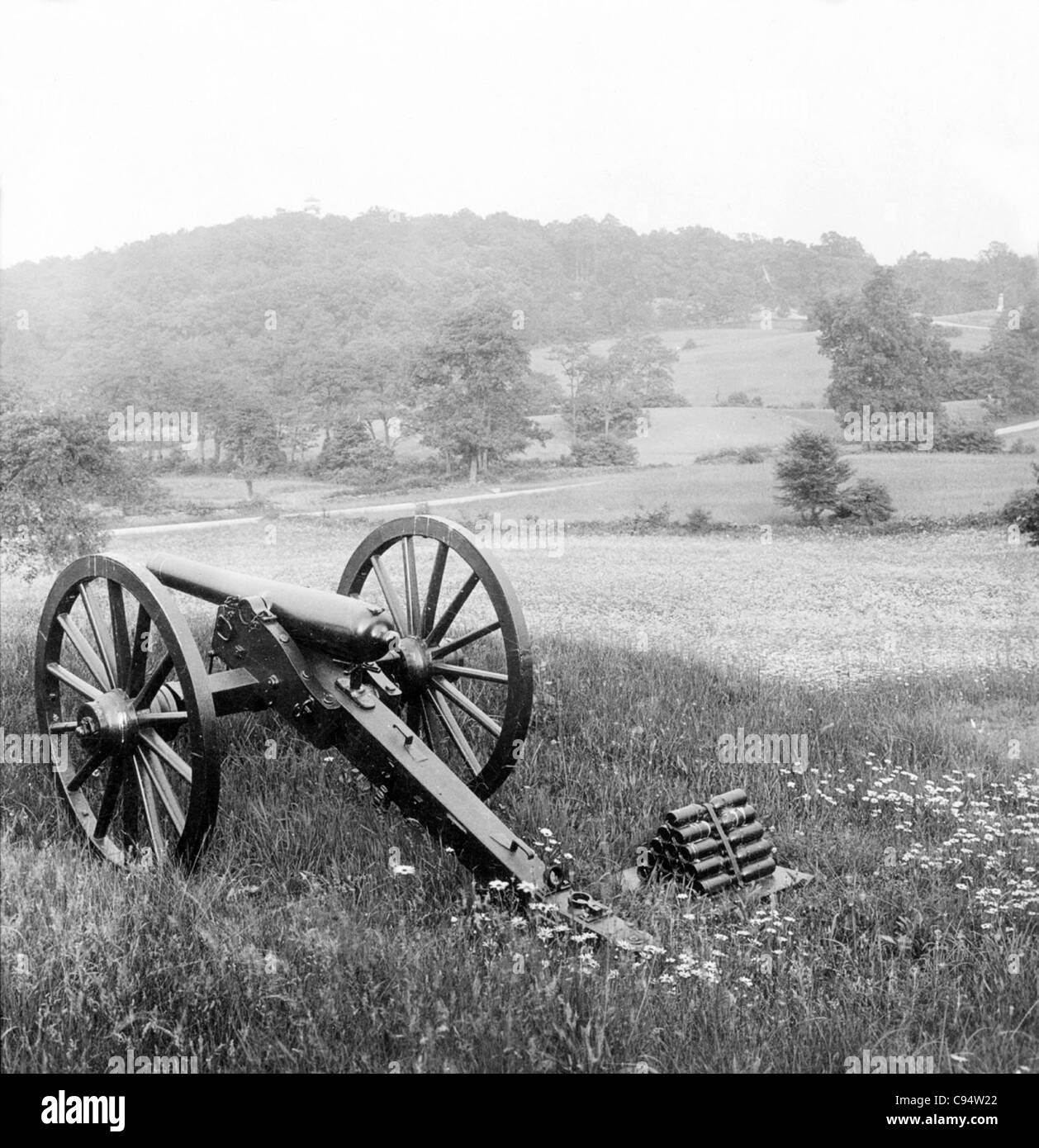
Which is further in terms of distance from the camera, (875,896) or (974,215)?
(974,215)

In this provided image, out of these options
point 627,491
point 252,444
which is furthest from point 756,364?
point 252,444

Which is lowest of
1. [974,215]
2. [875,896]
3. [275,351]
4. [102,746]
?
[875,896]

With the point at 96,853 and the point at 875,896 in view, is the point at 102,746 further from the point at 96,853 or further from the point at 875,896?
the point at 875,896

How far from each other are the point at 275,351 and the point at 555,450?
2.40m

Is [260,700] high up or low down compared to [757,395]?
down

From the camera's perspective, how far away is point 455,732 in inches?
207

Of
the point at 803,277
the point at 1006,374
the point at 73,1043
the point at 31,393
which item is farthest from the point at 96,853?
the point at 1006,374

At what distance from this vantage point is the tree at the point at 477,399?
8.57 m

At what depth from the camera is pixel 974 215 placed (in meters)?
8.00

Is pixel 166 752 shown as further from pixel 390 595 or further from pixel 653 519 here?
pixel 653 519

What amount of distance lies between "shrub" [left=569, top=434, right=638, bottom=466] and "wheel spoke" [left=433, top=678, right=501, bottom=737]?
12.3 ft

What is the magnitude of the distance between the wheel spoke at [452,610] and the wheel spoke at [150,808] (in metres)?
1.48

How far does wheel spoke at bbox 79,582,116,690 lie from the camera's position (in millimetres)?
4812

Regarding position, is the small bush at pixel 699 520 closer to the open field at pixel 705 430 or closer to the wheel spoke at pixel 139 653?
the open field at pixel 705 430
